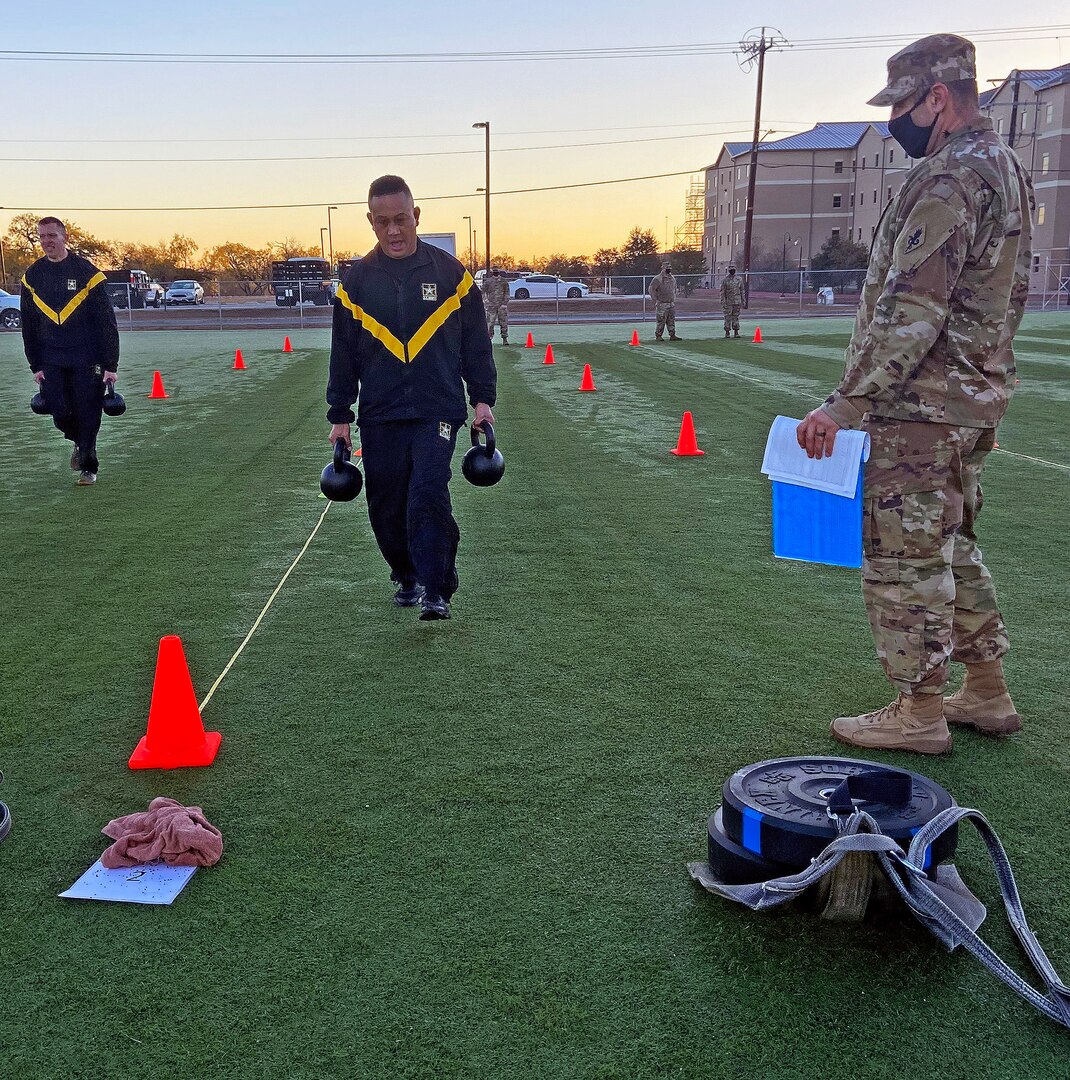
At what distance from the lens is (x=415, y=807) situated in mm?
3312

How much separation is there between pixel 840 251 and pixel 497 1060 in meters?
73.8

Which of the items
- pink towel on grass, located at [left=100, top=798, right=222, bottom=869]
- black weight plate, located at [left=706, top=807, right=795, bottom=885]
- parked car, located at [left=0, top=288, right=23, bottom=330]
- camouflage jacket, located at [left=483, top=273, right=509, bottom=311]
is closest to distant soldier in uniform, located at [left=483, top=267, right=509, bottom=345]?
camouflage jacket, located at [left=483, top=273, right=509, bottom=311]

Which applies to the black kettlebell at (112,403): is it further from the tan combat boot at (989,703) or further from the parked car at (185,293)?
the parked car at (185,293)

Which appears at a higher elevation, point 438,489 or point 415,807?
point 438,489

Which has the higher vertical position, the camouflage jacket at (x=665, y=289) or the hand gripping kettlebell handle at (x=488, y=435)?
the camouflage jacket at (x=665, y=289)

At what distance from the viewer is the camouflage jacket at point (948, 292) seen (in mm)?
3199

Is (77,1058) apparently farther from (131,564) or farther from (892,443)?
(131,564)

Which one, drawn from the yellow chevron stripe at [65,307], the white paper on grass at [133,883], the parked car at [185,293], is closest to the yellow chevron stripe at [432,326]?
the white paper on grass at [133,883]

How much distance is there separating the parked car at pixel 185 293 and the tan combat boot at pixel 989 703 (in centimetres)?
6144

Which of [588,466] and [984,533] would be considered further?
[588,466]

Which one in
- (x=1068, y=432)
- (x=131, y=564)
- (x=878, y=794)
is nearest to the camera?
(x=878, y=794)

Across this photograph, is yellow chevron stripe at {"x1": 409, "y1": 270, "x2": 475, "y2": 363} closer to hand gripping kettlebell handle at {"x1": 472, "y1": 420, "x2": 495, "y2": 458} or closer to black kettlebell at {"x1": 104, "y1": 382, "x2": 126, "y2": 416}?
hand gripping kettlebell handle at {"x1": 472, "y1": 420, "x2": 495, "y2": 458}

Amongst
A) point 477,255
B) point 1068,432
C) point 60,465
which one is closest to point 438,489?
point 60,465

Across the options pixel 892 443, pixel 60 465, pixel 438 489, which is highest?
pixel 892 443
